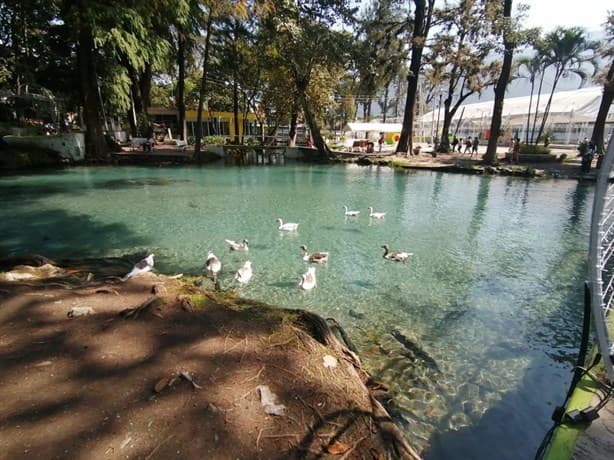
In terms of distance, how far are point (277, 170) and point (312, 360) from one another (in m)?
24.0

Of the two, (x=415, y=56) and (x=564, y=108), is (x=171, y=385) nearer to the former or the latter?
(x=415, y=56)

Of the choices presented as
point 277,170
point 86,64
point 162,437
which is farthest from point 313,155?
point 162,437

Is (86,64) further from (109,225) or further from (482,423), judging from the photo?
(482,423)

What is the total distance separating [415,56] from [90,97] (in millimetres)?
24482

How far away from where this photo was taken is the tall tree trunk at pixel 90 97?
23312 mm

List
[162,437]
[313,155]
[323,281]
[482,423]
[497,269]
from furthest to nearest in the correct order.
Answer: [313,155] < [497,269] < [323,281] < [482,423] < [162,437]

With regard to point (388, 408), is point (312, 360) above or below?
above

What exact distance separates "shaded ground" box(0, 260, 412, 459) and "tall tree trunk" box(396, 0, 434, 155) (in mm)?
28023

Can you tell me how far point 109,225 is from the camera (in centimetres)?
1114

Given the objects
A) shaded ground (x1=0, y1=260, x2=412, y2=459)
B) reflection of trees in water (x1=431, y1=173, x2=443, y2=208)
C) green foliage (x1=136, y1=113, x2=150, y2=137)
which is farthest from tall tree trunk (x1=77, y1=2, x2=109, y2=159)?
shaded ground (x1=0, y1=260, x2=412, y2=459)

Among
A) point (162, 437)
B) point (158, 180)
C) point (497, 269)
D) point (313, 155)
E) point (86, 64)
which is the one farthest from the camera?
point (313, 155)

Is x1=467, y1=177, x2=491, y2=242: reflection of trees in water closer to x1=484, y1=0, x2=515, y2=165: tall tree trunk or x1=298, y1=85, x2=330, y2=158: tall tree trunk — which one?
x1=484, y1=0, x2=515, y2=165: tall tree trunk

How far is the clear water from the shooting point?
14.0 ft

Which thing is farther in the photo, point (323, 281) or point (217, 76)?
point (217, 76)
